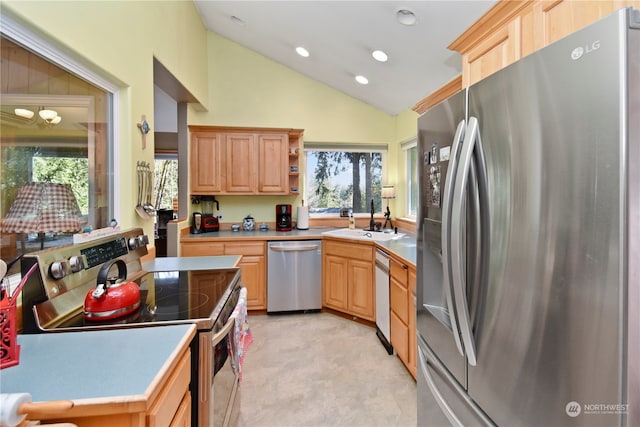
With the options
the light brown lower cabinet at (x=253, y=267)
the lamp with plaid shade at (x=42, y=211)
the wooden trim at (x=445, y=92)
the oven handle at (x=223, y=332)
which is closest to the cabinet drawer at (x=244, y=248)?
the light brown lower cabinet at (x=253, y=267)

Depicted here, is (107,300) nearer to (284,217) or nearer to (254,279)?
(254,279)

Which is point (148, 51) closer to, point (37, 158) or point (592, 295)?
point (37, 158)

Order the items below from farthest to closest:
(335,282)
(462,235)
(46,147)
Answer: (335,282) → (46,147) → (462,235)

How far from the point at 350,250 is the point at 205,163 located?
1.96m

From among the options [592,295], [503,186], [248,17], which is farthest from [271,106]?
[592,295]

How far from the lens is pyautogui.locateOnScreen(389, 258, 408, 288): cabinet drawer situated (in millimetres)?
2166

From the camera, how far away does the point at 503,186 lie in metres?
0.84

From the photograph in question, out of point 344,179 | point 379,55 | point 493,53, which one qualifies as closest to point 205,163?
point 344,179

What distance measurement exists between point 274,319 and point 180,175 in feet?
6.44

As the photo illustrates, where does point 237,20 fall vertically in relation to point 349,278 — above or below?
above

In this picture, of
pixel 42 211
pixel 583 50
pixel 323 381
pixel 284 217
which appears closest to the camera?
pixel 583 50

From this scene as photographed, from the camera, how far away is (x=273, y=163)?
359 cm

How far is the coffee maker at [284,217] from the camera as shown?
369 cm

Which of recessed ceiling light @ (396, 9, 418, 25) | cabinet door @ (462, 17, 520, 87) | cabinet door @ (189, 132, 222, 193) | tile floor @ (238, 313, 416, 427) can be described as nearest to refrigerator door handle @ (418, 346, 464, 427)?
tile floor @ (238, 313, 416, 427)
